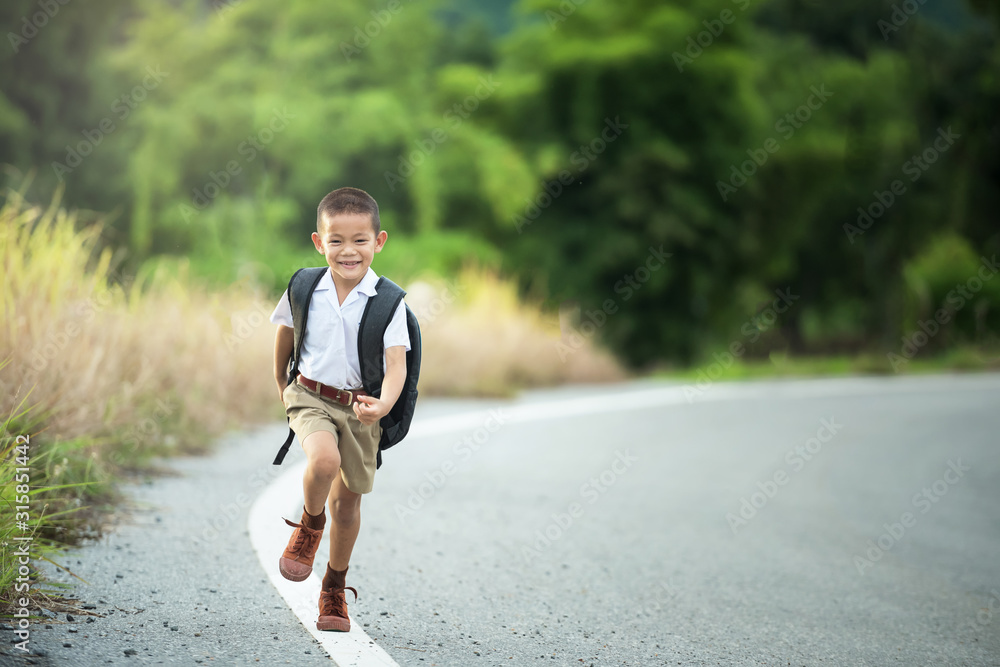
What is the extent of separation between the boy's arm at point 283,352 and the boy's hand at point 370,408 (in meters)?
0.37

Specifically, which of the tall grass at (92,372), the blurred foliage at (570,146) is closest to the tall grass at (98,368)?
the tall grass at (92,372)

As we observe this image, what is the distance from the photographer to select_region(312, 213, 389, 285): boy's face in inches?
146

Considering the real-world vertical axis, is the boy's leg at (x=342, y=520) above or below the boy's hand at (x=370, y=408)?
below

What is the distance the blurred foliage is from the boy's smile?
1308cm

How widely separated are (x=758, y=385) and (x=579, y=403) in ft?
18.1

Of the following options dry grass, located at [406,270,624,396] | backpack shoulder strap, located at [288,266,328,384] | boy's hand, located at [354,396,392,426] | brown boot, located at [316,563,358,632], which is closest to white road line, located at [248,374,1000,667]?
brown boot, located at [316,563,358,632]

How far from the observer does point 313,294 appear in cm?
381

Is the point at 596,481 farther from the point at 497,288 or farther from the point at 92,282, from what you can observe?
the point at 497,288

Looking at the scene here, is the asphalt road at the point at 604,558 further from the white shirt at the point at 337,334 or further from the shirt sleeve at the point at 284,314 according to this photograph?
the shirt sleeve at the point at 284,314

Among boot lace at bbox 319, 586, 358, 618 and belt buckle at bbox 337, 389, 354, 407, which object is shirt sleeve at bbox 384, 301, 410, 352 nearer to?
belt buckle at bbox 337, 389, 354, 407

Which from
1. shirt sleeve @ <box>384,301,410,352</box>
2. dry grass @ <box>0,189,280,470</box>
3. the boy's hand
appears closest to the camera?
the boy's hand

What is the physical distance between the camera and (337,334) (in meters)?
3.76

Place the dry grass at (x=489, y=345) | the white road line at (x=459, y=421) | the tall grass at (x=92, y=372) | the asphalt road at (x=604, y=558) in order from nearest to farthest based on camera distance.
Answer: the white road line at (x=459, y=421) → the asphalt road at (x=604, y=558) → the tall grass at (x=92, y=372) → the dry grass at (x=489, y=345)

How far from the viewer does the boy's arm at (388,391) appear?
3.62 m
